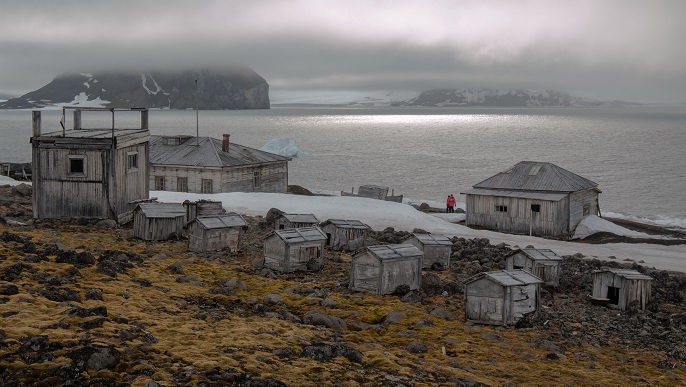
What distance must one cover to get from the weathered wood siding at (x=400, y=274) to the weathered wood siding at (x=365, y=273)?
A: 22 centimetres

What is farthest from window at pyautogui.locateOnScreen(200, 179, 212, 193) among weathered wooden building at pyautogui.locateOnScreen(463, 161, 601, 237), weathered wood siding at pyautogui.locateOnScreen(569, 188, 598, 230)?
weathered wood siding at pyautogui.locateOnScreen(569, 188, 598, 230)

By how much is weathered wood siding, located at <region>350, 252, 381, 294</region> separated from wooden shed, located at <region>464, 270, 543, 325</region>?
331cm

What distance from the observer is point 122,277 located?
789 inches

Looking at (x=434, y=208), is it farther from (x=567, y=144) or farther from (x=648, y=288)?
(x=567, y=144)

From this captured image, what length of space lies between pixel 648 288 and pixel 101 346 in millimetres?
17426

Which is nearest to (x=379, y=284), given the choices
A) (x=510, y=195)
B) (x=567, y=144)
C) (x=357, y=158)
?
(x=510, y=195)

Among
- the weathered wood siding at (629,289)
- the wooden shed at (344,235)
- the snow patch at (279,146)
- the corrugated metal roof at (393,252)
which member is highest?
the snow patch at (279,146)

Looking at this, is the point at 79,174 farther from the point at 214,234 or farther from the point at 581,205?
the point at 581,205

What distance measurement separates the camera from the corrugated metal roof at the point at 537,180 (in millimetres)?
43500

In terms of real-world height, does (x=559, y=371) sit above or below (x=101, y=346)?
below

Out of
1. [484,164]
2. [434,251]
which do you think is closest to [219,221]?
[434,251]

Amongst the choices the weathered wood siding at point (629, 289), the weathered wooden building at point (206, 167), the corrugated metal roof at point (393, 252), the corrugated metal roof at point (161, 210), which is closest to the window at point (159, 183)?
the weathered wooden building at point (206, 167)

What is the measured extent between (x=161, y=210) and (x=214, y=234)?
3.04 m

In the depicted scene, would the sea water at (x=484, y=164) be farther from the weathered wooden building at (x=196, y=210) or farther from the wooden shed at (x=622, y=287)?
the wooden shed at (x=622, y=287)
